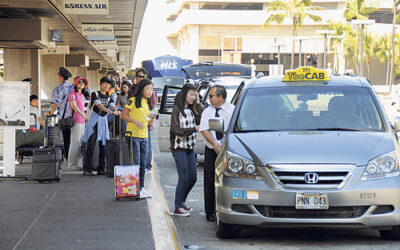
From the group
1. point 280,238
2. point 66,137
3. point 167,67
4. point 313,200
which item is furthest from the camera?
point 167,67

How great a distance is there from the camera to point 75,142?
14.6 m

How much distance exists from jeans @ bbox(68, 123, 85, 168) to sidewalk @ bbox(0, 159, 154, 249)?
80.2 inches

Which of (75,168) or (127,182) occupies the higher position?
(127,182)

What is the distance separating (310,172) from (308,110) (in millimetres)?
1493

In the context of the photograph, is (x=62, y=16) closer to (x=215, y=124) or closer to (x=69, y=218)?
(x=69, y=218)

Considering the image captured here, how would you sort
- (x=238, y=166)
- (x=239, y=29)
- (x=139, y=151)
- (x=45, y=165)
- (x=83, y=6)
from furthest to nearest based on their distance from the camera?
(x=239, y=29) < (x=83, y=6) < (x=45, y=165) < (x=139, y=151) < (x=238, y=166)

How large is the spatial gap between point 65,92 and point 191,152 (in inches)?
255

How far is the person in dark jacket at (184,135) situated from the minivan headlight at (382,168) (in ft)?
8.86

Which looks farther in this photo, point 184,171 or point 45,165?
point 45,165

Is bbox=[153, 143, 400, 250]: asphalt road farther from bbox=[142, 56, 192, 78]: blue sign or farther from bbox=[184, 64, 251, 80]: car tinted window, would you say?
bbox=[142, 56, 192, 78]: blue sign

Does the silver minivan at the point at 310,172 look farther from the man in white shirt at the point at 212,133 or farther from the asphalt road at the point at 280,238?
the man in white shirt at the point at 212,133

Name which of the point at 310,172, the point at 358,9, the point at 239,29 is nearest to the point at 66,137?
the point at 310,172

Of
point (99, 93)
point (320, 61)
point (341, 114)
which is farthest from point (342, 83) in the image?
point (320, 61)

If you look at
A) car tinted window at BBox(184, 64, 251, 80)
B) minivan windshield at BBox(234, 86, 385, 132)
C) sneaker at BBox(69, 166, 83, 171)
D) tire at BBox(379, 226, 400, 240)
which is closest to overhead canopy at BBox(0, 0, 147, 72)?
car tinted window at BBox(184, 64, 251, 80)
